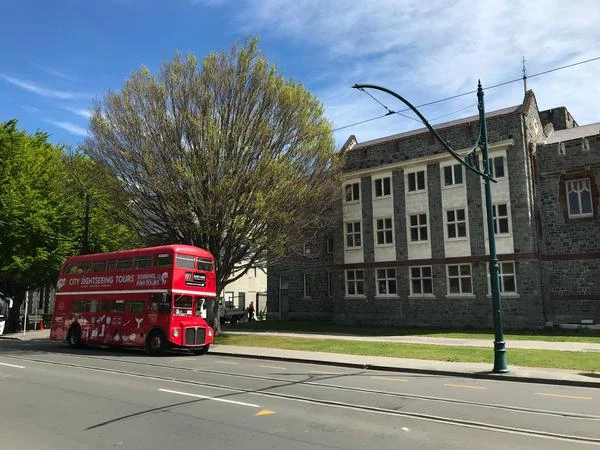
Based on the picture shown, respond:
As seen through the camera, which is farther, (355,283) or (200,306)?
(355,283)

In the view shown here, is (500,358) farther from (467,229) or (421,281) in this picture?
(421,281)

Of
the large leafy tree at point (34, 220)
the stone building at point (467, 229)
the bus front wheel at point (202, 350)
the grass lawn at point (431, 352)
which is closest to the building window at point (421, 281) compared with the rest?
the stone building at point (467, 229)

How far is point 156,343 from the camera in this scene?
20.7 meters

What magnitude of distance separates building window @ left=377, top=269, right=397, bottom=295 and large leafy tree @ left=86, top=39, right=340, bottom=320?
32.6 ft

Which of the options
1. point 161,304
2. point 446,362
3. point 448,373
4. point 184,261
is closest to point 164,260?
point 184,261

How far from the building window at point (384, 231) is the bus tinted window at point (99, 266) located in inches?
686

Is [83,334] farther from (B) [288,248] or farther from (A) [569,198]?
(A) [569,198]

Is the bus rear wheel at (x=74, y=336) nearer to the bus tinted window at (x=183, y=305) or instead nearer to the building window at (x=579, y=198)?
the bus tinted window at (x=183, y=305)

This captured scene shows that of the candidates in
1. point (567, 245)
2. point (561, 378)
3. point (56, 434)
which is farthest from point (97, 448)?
point (567, 245)

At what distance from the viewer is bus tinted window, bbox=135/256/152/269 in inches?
835

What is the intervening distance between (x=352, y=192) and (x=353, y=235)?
2.94 meters

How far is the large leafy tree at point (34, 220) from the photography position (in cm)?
3181

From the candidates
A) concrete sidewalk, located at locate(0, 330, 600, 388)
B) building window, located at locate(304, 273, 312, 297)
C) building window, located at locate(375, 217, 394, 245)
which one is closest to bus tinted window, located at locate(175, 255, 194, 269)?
concrete sidewalk, located at locate(0, 330, 600, 388)

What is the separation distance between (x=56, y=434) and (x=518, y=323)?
998 inches
